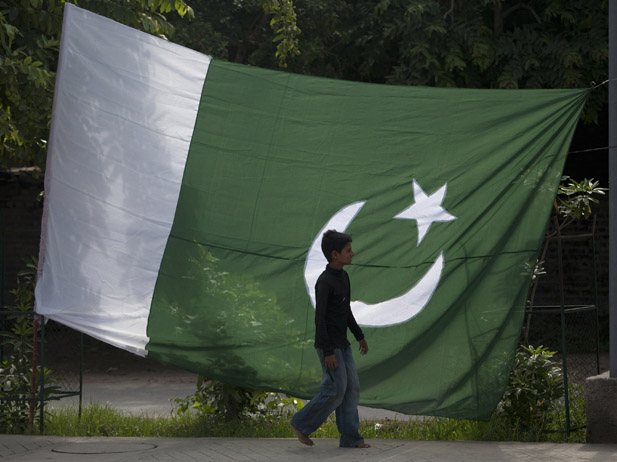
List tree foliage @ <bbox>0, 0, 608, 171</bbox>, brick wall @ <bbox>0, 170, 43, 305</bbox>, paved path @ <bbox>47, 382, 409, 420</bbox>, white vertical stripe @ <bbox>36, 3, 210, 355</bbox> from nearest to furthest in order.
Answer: white vertical stripe @ <bbox>36, 3, 210, 355</bbox>
paved path @ <bbox>47, 382, 409, 420</bbox>
tree foliage @ <bbox>0, 0, 608, 171</bbox>
brick wall @ <bbox>0, 170, 43, 305</bbox>

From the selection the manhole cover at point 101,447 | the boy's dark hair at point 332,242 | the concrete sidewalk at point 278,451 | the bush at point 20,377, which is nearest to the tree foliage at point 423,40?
the bush at point 20,377

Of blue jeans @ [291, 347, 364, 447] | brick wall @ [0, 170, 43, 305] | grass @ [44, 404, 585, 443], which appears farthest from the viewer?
brick wall @ [0, 170, 43, 305]

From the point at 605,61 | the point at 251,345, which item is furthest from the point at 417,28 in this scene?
the point at 251,345

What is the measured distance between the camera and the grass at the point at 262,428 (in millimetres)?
7480

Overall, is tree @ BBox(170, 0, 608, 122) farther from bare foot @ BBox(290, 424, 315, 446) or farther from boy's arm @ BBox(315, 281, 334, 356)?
bare foot @ BBox(290, 424, 315, 446)

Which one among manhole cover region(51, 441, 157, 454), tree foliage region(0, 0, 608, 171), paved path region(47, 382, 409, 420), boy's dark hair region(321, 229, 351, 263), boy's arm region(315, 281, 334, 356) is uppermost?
tree foliage region(0, 0, 608, 171)

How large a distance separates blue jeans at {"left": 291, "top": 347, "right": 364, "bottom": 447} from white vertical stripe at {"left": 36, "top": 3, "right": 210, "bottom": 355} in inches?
56.1

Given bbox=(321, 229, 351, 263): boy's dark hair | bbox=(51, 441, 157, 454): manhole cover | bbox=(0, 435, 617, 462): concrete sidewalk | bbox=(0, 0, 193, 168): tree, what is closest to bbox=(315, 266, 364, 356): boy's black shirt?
bbox=(321, 229, 351, 263): boy's dark hair

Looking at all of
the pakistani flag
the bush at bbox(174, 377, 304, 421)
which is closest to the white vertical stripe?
the pakistani flag

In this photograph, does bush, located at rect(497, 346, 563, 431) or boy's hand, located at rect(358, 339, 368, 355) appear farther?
bush, located at rect(497, 346, 563, 431)

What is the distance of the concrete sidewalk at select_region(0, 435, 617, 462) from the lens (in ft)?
21.7

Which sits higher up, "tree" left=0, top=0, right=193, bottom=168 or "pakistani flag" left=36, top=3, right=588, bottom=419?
"tree" left=0, top=0, right=193, bottom=168

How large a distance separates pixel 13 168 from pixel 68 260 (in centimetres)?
1113

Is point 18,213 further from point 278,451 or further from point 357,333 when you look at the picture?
point 357,333
